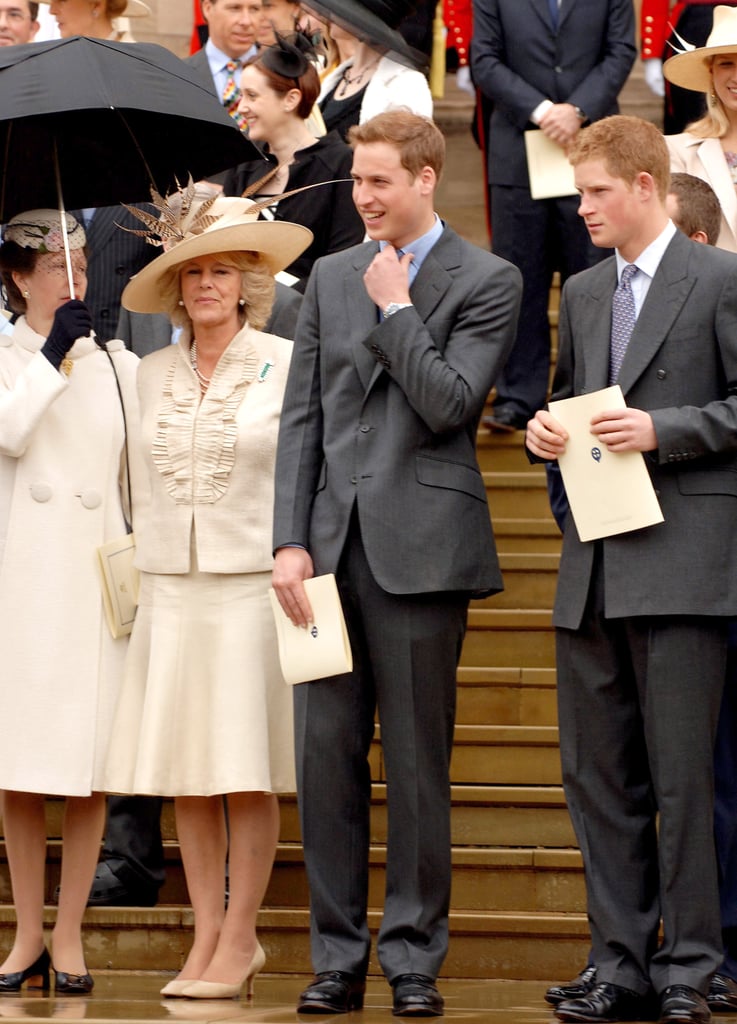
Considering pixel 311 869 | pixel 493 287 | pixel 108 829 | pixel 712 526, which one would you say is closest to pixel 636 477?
pixel 712 526

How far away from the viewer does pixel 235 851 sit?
5559 millimetres

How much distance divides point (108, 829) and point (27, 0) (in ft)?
11.7

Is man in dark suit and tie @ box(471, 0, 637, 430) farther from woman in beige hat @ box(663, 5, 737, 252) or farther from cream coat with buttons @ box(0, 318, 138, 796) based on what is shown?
cream coat with buttons @ box(0, 318, 138, 796)

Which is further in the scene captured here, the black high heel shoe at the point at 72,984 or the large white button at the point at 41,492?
the large white button at the point at 41,492

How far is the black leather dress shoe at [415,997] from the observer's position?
493 centimetres

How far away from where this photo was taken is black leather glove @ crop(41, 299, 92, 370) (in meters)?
5.70

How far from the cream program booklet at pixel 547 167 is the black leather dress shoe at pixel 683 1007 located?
4.25 m

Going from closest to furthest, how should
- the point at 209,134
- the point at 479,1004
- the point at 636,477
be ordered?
the point at 636,477 < the point at 479,1004 < the point at 209,134

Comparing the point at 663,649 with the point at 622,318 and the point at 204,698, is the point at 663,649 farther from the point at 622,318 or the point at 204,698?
the point at 204,698

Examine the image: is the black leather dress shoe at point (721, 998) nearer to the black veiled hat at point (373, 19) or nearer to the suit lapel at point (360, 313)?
the suit lapel at point (360, 313)

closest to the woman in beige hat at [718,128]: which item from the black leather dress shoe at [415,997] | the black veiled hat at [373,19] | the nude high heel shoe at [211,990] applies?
the black veiled hat at [373,19]

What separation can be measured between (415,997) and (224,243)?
2111 millimetres

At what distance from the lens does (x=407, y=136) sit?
5230 millimetres

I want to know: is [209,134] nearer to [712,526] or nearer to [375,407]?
[375,407]
